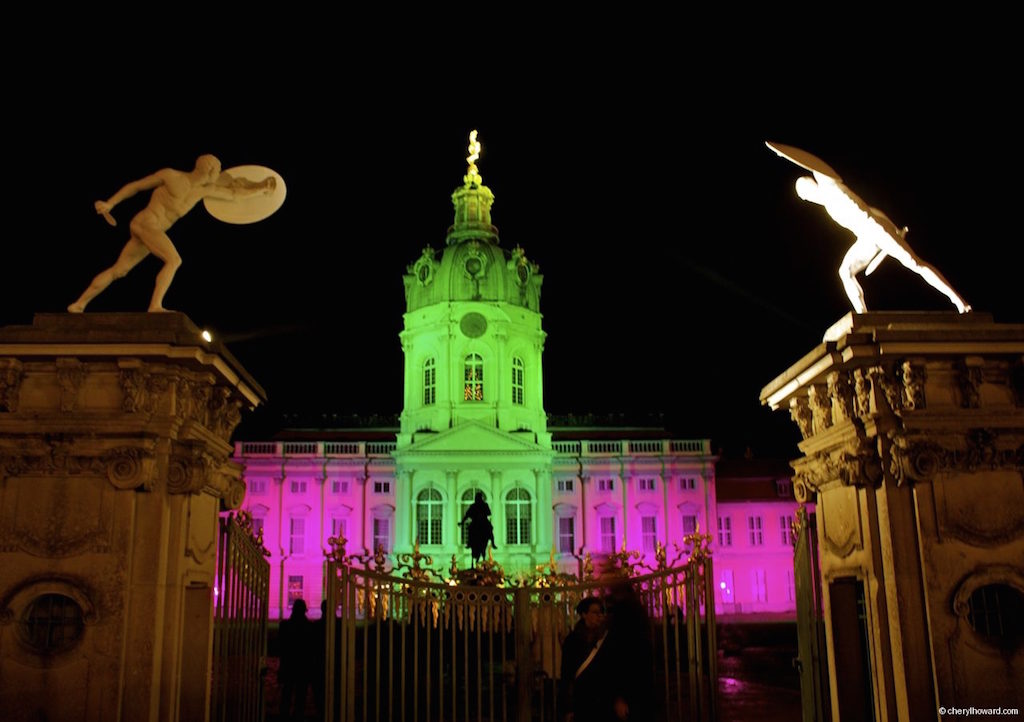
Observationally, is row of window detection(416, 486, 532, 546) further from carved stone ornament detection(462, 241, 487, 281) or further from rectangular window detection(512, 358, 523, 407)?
carved stone ornament detection(462, 241, 487, 281)

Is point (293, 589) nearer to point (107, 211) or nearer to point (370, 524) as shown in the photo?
point (370, 524)

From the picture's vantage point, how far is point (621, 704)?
7.44 meters

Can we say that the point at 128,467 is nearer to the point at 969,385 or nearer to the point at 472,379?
the point at 969,385

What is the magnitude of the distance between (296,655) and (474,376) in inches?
1639

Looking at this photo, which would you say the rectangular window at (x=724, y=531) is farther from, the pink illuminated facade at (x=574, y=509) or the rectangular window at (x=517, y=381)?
the rectangular window at (x=517, y=381)

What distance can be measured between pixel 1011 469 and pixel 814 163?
3.56 metres

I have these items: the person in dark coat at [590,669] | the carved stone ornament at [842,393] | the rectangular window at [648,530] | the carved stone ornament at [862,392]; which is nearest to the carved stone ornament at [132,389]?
the person in dark coat at [590,669]

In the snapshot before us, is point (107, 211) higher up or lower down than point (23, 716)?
higher up

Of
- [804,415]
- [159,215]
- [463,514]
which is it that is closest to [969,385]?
[804,415]

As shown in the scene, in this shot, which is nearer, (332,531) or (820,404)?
(820,404)

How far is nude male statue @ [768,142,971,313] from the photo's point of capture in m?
9.22

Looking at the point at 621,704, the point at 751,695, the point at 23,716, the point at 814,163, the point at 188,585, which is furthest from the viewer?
the point at 751,695

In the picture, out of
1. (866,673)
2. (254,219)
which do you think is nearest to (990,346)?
(866,673)

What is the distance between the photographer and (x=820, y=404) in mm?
9633
